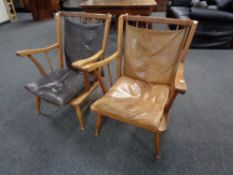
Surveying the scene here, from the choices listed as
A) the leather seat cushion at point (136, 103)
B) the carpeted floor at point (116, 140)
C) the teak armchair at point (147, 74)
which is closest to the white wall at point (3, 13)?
the carpeted floor at point (116, 140)

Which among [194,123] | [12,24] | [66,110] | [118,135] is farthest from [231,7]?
[12,24]

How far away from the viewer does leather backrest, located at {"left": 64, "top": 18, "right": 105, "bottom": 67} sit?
1.45 metres

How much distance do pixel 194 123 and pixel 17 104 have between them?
6.21 ft

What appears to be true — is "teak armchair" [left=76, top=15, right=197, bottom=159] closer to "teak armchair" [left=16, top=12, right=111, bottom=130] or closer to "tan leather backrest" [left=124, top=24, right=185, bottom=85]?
"tan leather backrest" [left=124, top=24, right=185, bottom=85]

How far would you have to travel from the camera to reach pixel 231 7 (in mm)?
2664

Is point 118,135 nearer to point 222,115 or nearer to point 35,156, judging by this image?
point 35,156

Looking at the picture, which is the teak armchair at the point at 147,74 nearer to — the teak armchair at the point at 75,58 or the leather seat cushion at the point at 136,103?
the leather seat cushion at the point at 136,103

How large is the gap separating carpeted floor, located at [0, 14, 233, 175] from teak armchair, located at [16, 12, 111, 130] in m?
0.20

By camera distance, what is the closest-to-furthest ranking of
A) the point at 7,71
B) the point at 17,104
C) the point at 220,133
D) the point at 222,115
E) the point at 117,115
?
the point at 117,115
the point at 220,133
the point at 222,115
the point at 17,104
the point at 7,71

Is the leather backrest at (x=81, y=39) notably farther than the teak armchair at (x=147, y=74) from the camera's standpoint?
Yes

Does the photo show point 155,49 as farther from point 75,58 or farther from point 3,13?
point 3,13

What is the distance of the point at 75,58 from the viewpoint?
158cm

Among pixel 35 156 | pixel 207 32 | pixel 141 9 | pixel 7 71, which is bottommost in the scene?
pixel 35 156

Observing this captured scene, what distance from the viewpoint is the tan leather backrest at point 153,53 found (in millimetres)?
1231
